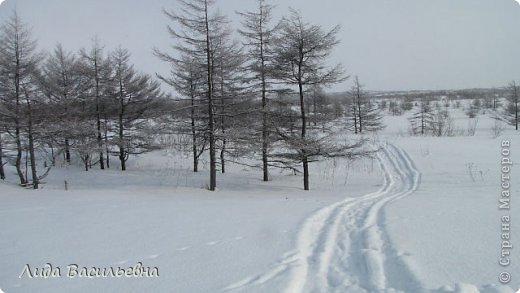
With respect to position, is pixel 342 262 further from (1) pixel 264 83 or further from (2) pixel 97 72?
(2) pixel 97 72

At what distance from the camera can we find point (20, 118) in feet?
46.5

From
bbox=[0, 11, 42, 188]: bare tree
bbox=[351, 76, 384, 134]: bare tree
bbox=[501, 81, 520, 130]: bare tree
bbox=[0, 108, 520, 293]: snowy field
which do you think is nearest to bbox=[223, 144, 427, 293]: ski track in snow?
bbox=[0, 108, 520, 293]: snowy field

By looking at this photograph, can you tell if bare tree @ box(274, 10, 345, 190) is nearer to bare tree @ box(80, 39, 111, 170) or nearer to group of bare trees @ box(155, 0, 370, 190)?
group of bare trees @ box(155, 0, 370, 190)

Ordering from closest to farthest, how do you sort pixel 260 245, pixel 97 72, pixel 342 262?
pixel 342 262 → pixel 260 245 → pixel 97 72

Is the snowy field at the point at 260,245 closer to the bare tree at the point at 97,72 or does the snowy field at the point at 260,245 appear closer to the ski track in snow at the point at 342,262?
the ski track in snow at the point at 342,262

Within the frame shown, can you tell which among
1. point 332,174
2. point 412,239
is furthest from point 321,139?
point 412,239

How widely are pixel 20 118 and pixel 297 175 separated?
534 inches

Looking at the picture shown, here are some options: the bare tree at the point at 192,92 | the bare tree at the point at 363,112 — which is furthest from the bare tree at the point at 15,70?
the bare tree at the point at 363,112

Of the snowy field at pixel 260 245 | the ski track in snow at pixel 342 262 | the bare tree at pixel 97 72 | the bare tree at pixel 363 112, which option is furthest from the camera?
the bare tree at pixel 363 112

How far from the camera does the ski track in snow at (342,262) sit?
3586 mm

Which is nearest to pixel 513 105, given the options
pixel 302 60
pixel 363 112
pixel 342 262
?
pixel 363 112

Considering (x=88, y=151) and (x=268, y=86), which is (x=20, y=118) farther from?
(x=268, y=86)

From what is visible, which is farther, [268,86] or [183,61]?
[268,86]

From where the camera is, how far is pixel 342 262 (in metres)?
4.24
